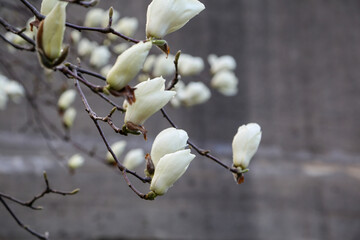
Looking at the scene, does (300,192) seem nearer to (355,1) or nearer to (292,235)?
(292,235)

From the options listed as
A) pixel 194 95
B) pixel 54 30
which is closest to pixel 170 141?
pixel 54 30

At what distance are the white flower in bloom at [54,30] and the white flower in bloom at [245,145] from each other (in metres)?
0.25

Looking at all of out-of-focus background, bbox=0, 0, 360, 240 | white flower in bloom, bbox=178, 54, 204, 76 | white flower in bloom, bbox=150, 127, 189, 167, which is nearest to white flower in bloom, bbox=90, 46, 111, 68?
white flower in bloom, bbox=178, 54, 204, 76

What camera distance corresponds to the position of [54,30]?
0.32 meters

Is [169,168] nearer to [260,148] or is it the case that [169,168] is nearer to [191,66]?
[191,66]

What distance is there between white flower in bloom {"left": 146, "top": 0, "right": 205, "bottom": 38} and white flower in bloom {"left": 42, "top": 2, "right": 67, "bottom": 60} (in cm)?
12

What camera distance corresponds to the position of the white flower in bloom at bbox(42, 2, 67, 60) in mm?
312

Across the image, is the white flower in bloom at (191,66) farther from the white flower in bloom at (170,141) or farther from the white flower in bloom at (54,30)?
the white flower in bloom at (54,30)

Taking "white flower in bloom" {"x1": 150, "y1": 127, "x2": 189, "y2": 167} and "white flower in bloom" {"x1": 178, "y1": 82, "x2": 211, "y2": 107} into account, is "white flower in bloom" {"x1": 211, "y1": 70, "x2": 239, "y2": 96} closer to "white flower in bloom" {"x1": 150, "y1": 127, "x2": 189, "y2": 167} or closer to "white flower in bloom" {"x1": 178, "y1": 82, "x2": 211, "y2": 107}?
"white flower in bloom" {"x1": 178, "y1": 82, "x2": 211, "y2": 107}

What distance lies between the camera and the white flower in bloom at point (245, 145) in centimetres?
50

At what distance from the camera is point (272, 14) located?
1.77 m

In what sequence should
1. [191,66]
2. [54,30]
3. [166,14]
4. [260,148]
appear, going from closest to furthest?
[54,30]
[166,14]
[191,66]
[260,148]

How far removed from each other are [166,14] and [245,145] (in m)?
0.18

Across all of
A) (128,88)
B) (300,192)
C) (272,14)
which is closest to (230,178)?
(300,192)
